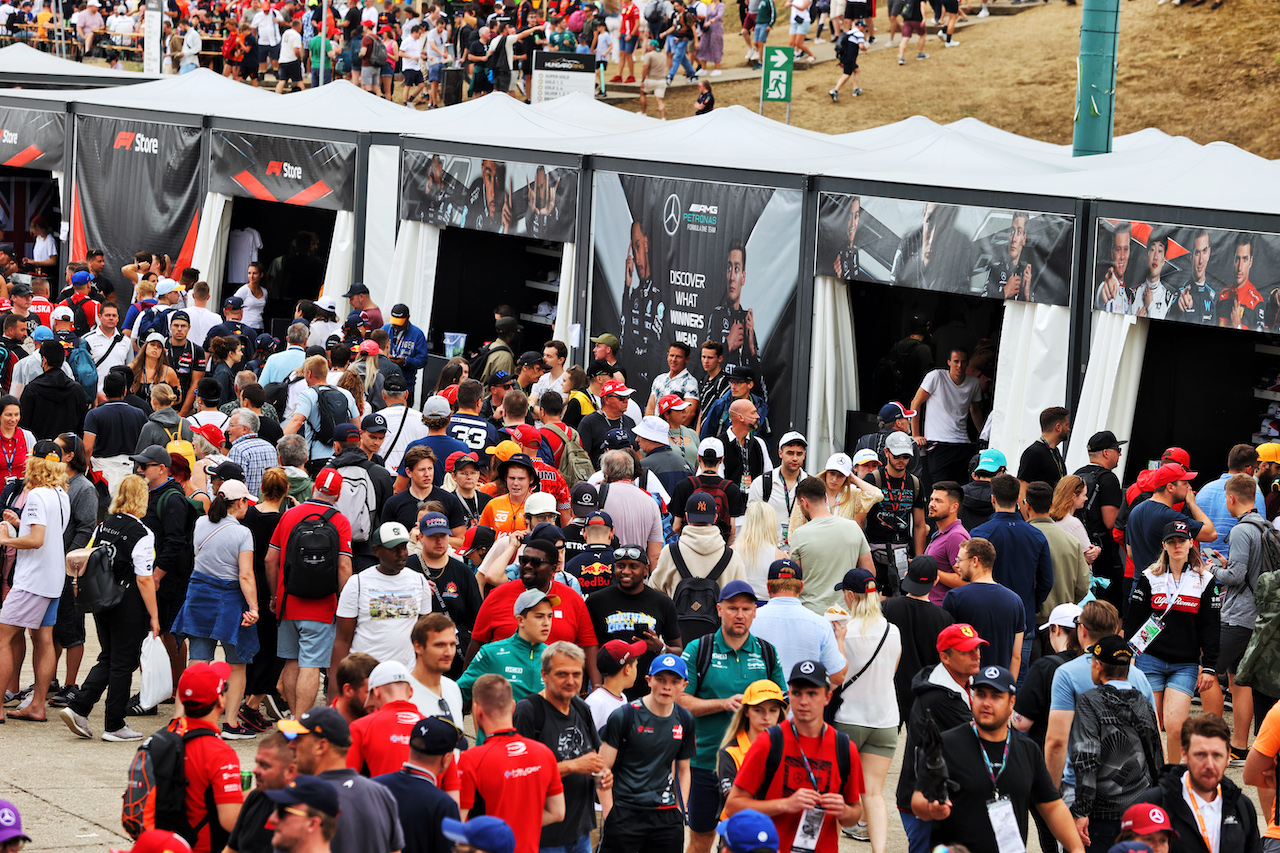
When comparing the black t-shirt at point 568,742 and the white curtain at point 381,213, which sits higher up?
the white curtain at point 381,213

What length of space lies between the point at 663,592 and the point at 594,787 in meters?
1.77

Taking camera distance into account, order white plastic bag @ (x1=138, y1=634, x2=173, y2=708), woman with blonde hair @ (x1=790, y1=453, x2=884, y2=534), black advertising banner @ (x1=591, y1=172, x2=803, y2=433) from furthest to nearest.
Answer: black advertising banner @ (x1=591, y1=172, x2=803, y2=433) → woman with blonde hair @ (x1=790, y1=453, x2=884, y2=534) → white plastic bag @ (x1=138, y1=634, x2=173, y2=708)

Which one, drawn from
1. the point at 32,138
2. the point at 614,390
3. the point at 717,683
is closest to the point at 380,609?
the point at 717,683

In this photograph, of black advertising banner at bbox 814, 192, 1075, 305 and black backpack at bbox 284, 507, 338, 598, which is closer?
black backpack at bbox 284, 507, 338, 598

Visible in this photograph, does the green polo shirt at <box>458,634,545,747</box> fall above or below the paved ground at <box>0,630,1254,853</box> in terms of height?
above

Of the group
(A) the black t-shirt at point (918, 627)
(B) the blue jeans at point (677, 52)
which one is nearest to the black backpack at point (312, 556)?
(A) the black t-shirt at point (918, 627)

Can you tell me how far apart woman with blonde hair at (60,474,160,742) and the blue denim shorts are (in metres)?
5.26

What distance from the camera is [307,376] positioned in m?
10.8

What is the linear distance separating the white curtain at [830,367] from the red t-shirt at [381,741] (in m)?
7.81

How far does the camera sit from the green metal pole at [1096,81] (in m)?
17.0

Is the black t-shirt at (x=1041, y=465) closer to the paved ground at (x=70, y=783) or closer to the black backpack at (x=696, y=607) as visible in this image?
the paved ground at (x=70, y=783)

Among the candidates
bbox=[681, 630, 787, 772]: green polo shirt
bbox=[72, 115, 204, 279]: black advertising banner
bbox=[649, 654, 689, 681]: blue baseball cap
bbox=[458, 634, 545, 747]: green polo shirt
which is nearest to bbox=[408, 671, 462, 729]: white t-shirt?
bbox=[458, 634, 545, 747]: green polo shirt

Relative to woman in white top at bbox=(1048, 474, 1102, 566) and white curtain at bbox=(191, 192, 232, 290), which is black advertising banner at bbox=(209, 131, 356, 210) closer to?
white curtain at bbox=(191, 192, 232, 290)

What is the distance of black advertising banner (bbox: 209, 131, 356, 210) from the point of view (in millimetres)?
17250
